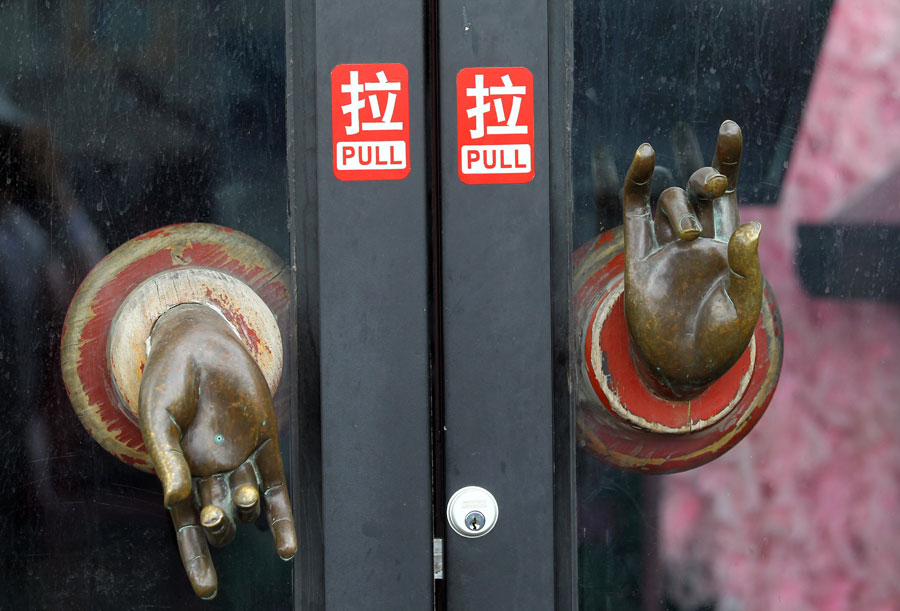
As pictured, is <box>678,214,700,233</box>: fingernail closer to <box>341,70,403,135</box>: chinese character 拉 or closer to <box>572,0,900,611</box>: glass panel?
<box>572,0,900,611</box>: glass panel

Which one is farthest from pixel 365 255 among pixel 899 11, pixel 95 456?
pixel 899 11

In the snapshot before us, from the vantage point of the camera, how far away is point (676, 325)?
0.85 m

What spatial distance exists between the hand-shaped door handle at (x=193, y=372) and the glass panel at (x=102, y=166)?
2 centimetres

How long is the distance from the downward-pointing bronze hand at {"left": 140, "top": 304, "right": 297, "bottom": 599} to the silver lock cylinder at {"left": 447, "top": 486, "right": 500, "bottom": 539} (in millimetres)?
182

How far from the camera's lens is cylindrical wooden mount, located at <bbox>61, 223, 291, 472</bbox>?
91cm

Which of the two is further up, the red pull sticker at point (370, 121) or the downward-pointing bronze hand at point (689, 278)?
the red pull sticker at point (370, 121)

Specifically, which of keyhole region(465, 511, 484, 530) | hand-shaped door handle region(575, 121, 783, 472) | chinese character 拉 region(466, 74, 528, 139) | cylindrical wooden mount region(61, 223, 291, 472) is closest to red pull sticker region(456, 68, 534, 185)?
chinese character 拉 region(466, 74, 528, 139)

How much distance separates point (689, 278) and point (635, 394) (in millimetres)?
153

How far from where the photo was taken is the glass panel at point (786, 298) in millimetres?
932

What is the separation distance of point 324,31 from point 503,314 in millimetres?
350

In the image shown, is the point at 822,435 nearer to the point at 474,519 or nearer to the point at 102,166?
the point at 474,519

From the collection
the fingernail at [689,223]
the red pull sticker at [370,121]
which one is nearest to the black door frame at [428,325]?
the red pull sticker at [370,121]

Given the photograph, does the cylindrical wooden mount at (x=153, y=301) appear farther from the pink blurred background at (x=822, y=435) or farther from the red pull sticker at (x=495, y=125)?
the pink blurred background at (x=822, y=435)

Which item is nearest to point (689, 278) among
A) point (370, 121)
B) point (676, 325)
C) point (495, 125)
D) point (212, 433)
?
point (676, 325)
